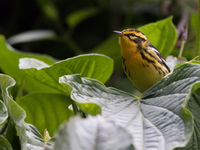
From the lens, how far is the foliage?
615mm

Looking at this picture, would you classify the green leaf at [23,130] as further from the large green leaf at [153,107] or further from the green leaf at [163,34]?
the green leaf at [163,34]

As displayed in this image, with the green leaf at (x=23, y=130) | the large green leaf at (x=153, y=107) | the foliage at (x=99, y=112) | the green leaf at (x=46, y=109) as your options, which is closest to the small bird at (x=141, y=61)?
the foliage at (x=99, y=112)

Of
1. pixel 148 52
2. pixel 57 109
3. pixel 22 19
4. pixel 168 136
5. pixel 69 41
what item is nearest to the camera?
pixel 168 136

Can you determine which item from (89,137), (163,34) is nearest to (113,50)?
(163,34)

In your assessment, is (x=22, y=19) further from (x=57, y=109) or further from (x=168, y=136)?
(x=168, y=136)

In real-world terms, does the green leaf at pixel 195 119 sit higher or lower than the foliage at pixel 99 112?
lower

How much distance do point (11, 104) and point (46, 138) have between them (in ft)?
0.39

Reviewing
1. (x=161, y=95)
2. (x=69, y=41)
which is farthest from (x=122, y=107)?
(x=69, y=41)

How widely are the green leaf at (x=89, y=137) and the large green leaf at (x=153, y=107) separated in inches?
6.2

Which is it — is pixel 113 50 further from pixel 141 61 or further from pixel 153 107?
pixel 153 107

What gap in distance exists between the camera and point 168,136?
2.64 feet

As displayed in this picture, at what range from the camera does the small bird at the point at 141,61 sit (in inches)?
55.7

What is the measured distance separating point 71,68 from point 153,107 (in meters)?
0.30

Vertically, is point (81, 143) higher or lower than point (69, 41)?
higher
